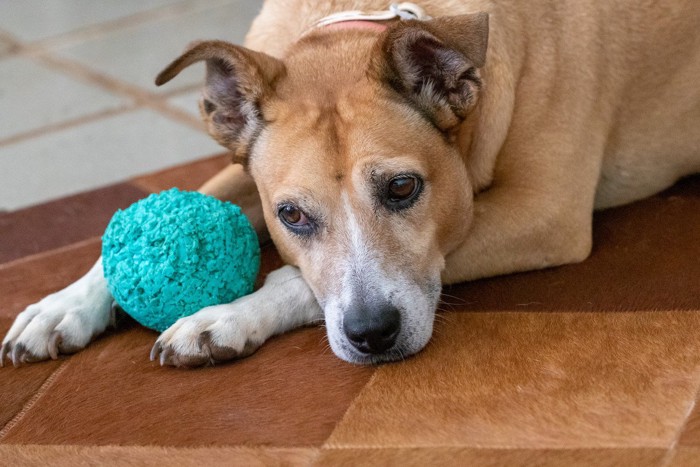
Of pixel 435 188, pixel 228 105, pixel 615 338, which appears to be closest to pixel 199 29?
pixel 228 105

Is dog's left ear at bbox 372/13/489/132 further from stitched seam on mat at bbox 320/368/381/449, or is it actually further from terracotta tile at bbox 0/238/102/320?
terracotta tile at bbox 0/238/102/320

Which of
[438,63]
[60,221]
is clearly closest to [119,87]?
[60,221]

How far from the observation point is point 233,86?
9.74 ft

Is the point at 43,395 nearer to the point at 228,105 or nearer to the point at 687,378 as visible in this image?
the point at 228,105

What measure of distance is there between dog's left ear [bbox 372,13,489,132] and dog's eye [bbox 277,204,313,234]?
455 mm

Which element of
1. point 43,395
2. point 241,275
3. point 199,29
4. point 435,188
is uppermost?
point 435,188

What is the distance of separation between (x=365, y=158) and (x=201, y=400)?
770 millimetres

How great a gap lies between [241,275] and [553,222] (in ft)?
3.27

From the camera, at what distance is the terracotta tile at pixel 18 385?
2.67 meters

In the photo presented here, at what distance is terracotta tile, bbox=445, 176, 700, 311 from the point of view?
283 cm

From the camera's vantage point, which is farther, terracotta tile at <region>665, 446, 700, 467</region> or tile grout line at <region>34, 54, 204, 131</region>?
tile grout line at <region>34, 54, 204, 131</region>

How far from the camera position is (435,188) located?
277 cm

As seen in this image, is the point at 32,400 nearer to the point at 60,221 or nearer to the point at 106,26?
the point at 60,221

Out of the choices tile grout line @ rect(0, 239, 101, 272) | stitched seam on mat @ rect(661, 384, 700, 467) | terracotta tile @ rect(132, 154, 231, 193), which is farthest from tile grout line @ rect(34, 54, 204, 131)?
stitched seam on mat @ rect(661, 384, 700, 467)
